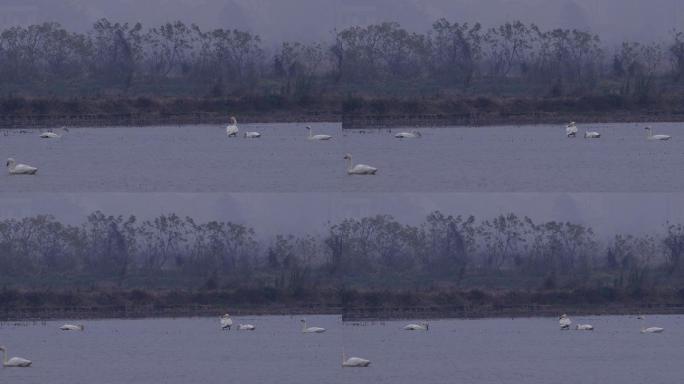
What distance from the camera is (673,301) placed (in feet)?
57.7

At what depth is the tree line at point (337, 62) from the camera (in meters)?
16.7

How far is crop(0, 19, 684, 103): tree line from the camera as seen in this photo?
16.7m

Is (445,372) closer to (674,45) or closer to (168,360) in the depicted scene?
(168,360)

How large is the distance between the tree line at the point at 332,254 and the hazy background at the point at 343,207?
0.24 ft

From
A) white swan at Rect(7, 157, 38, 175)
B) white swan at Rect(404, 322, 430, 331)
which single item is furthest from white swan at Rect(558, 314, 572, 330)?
white swan at Rect(7, 157, 38, 175)

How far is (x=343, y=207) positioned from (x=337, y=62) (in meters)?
1.20

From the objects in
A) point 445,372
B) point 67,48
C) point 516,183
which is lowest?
point 445,372

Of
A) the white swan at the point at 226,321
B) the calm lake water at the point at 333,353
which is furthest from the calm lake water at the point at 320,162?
the calm lake water at the point at 333,353

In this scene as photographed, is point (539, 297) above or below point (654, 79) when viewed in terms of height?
below

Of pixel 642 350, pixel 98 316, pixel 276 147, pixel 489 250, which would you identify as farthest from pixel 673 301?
pixel 98 316

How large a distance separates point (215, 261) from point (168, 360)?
91cm

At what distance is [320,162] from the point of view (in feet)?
54.6

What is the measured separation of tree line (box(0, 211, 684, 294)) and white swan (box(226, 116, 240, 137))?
0.76m

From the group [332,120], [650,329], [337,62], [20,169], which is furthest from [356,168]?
[650,329]
